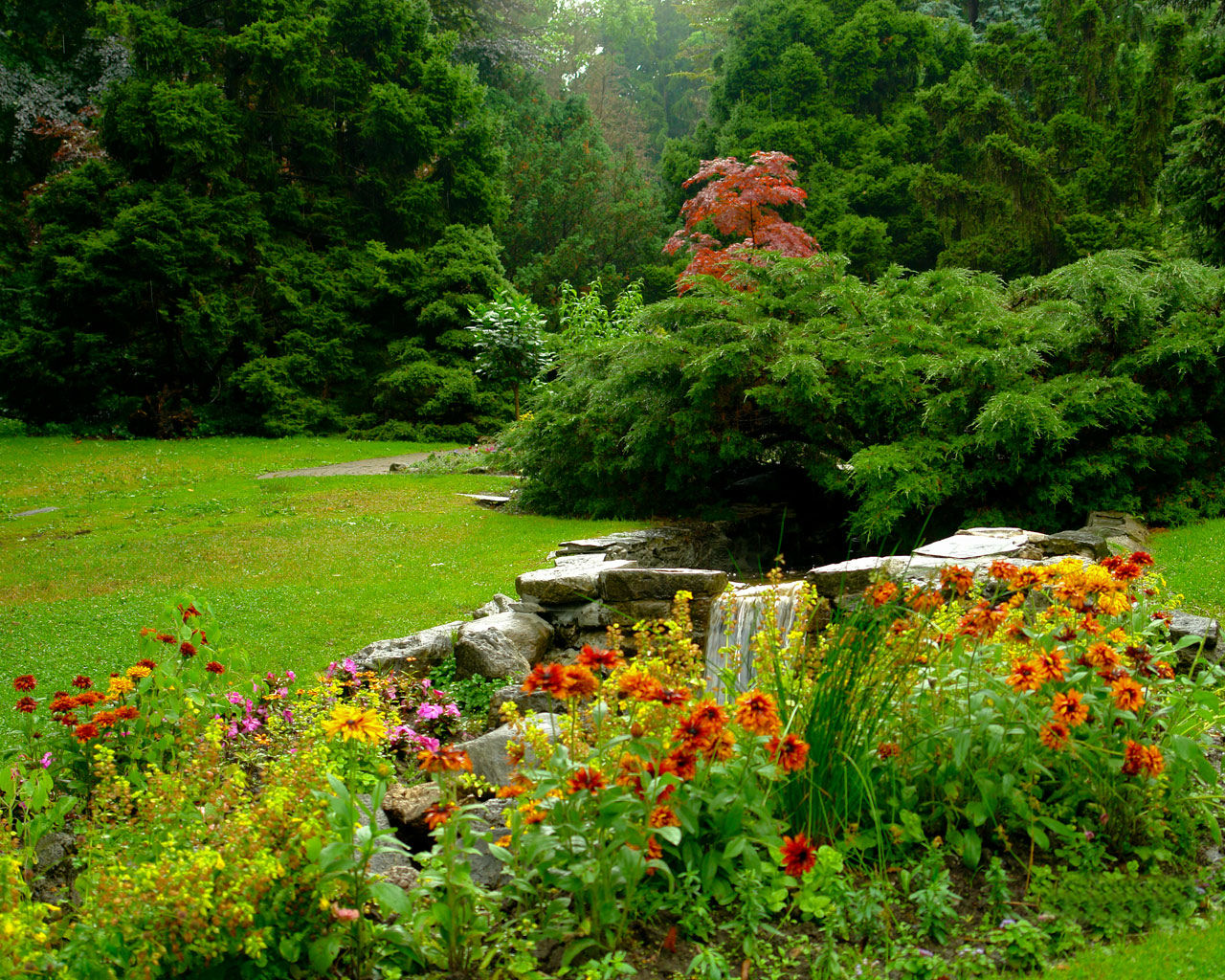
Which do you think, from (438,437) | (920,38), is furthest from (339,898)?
(920,38)

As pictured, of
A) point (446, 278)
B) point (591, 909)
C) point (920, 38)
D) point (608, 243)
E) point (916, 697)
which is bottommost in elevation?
point (591, 909)

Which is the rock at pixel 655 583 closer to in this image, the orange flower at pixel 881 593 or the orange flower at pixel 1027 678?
the orange flower at pixel 881 593

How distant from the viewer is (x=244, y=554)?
313 inches

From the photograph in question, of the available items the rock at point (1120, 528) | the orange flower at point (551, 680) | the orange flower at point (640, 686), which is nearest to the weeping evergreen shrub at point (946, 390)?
the rock at point (1120, 528)

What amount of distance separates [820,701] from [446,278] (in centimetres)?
1636

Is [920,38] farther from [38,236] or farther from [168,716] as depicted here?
[168,716]

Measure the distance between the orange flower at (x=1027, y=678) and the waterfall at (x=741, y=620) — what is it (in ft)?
7.42

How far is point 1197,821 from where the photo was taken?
2641mm

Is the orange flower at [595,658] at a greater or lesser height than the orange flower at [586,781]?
greater

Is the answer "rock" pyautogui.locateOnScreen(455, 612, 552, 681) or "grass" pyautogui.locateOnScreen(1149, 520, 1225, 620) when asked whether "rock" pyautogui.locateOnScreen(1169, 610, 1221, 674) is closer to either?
"grass" pyautogui.locateOnScreen(1149, 520, 1225, 620)

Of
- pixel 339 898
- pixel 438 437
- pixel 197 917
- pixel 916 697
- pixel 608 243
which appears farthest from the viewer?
pixel 608 243

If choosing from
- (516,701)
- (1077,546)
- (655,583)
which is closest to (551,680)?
(516,701)

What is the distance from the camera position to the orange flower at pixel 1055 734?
Result: 233 centimetres

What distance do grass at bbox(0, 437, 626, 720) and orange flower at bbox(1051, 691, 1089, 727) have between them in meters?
3.29
